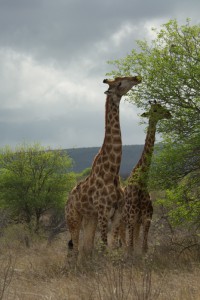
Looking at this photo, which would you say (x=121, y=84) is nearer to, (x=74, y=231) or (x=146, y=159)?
(x=146, y=159)

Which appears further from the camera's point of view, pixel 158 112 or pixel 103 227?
pixel 158 112

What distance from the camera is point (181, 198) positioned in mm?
13430

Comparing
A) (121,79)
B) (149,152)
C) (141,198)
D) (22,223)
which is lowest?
(22,223)

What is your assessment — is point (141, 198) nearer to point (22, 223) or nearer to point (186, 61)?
point (186, 61)

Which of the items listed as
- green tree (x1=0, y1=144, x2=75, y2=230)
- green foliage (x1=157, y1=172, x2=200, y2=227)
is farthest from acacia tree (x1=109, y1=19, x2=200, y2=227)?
green tree (x1=0, y1=144, x2=75, y2=230)

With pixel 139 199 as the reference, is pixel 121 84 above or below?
above

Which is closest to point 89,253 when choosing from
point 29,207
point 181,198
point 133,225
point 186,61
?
point 133,225

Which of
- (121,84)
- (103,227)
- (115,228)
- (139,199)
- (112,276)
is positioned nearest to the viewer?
(112,276)

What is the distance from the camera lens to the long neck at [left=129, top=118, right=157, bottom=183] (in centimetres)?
1416

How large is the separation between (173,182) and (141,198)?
123 cm

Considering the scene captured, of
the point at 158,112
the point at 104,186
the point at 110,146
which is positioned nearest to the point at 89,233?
the point at 104,186

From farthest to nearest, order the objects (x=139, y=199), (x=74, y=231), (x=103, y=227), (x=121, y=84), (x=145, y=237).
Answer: (x=139, y=199)
(x=145, y=237)
(x=74, y=231)
(x=121, y=84)
(x=103, y=227)

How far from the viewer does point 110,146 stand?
44.8ft

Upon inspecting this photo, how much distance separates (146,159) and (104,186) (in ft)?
6.56
